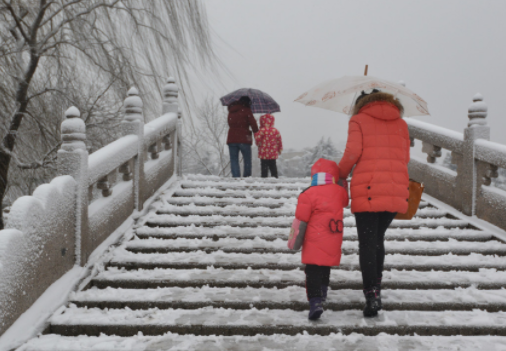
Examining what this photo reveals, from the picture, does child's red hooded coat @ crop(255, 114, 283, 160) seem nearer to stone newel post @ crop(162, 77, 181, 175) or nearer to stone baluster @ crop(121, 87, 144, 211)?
stone newel post @ crop(162, 77, 181, 175)

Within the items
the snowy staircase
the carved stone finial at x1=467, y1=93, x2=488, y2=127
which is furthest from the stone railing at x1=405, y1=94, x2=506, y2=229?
the snowy staircase

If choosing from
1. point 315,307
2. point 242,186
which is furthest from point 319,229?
point 242,186

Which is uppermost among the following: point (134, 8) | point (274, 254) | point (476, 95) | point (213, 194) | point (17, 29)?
point (134, 8)

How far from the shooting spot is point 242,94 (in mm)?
8062

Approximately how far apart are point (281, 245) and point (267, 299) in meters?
1.19

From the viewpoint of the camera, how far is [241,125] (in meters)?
8.05

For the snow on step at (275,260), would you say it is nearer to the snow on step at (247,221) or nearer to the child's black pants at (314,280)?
the snow on step at (247,221)

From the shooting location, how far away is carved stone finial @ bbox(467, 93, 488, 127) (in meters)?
5.79

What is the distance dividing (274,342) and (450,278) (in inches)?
73.0

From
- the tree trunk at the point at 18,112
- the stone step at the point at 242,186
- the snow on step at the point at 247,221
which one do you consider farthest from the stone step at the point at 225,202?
the tree trunk at the point at 18,112

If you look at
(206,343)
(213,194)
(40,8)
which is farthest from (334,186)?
(40,8)

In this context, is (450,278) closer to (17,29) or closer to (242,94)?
(242,94)

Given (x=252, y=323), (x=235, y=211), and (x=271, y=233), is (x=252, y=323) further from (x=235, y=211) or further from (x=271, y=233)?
(x=235, y=211)

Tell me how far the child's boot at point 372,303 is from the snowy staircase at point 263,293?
0.07 metres
